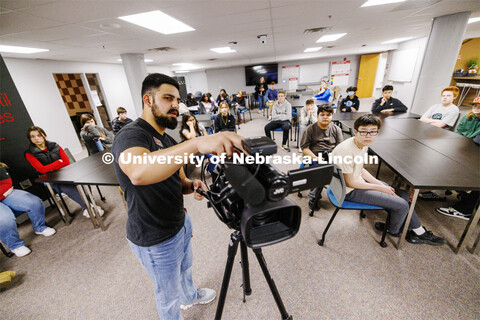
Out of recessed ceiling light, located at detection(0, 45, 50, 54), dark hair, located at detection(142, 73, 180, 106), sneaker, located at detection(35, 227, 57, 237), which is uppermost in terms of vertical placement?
recessed ceiling light, located at detection(0, 45, 50, 54)

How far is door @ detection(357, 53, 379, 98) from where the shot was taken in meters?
10.6

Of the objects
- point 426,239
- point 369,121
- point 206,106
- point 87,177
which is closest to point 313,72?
point 206,106

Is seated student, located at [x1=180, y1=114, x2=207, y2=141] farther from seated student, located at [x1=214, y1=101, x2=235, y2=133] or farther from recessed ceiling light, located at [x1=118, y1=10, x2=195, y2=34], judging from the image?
recessed ceiling light, located at [x1=118, y1=10, x2=195, y2=34]

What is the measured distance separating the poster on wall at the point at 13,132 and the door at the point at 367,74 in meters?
Answer: 13.4

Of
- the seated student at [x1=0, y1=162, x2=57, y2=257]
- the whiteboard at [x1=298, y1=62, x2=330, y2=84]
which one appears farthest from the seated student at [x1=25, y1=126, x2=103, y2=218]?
the whiteboard at [x1=298, y1=62, x2=330, y2=84]

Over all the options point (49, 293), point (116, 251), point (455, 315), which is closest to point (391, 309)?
point (455, 315)

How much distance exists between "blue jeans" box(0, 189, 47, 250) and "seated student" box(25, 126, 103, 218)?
300mm

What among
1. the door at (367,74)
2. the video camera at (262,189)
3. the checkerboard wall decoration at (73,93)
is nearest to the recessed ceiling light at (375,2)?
the video camera at (262,189)

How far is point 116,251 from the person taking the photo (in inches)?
86.7

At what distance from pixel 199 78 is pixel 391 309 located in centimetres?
1396

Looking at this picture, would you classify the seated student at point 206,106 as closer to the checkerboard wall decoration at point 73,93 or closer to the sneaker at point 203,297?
the checkerboard wall decoration at point 73,93

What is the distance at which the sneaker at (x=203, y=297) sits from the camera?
1.56 m

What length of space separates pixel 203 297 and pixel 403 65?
1104 centimetres

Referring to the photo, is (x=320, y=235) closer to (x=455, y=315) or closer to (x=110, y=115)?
(x=455, y=315)
